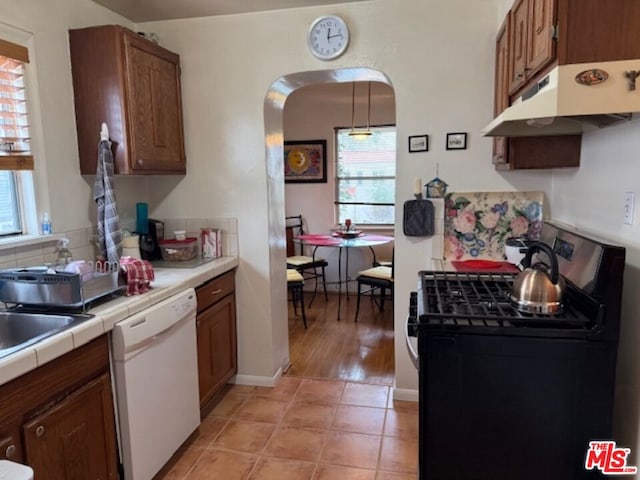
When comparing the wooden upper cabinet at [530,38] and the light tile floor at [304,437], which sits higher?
the wooden upper cabinet at [530,38]

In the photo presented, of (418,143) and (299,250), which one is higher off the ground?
(418,143)

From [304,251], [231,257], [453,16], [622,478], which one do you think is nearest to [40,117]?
[231,257]

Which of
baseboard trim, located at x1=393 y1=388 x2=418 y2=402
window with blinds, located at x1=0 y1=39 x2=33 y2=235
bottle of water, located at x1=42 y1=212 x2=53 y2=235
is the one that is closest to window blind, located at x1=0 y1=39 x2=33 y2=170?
window with blinds, located at x1=0 y1=39 x2=33 y2=235

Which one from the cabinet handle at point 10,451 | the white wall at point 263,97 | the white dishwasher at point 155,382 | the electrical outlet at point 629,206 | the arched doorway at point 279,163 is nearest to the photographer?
the cabinet handle at point 10,451

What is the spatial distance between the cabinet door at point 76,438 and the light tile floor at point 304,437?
481 millimetres

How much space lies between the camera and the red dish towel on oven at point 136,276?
2.06 meters

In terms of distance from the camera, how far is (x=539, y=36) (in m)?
1.58

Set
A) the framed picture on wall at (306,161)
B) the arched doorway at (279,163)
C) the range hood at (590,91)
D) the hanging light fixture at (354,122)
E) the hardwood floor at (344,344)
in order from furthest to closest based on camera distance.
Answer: the framed picture on wall at (306,161) → the hanging light fixture at (354,122) → the hardwood floor at (344,344) → the arched doorway at (279,163) → the range hood at (590,91)

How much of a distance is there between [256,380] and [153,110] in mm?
1853

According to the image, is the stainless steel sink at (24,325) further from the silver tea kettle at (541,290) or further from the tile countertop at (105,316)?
the silver tea kettle at (541,290)

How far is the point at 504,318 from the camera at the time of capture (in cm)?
143

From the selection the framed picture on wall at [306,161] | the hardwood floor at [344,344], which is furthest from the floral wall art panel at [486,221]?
the framed picture on wall at [306,161]

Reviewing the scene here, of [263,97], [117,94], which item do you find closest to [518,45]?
[263,97]

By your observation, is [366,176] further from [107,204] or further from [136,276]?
[136,276]
